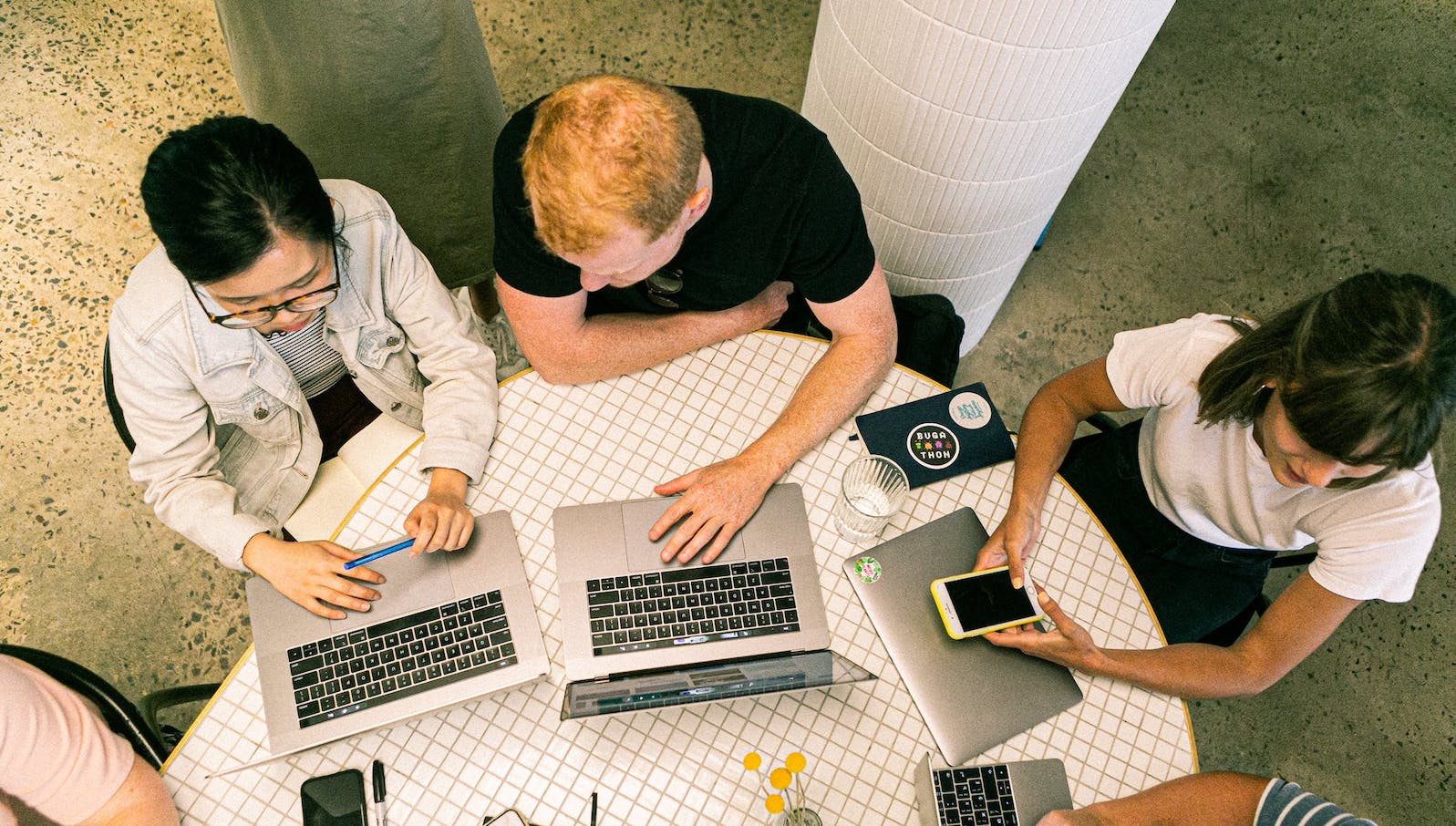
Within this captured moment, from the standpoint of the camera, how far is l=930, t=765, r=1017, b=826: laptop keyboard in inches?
46.2

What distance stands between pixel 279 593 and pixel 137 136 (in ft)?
6.50

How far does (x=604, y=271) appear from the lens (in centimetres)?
124

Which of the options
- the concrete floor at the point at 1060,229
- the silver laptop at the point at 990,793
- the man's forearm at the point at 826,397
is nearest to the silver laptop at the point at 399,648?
the man's forearm at the point at 826,397

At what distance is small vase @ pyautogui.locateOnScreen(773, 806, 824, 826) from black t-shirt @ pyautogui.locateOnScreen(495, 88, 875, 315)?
0.79m

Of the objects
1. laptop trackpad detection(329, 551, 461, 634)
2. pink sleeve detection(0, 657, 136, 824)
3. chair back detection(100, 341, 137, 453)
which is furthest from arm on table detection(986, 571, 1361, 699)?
chair back detection(100, 341, 137, 453)

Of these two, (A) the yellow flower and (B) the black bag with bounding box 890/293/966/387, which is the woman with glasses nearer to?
(A) the yellow flower

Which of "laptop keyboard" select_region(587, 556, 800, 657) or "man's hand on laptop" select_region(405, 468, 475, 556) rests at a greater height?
"man's hand on laptop" select_region(405, 468, 475, 556)

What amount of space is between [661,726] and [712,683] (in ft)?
0.42

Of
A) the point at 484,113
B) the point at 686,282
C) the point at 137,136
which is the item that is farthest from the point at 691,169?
the point at 137,136

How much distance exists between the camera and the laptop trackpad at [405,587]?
4.14 feet

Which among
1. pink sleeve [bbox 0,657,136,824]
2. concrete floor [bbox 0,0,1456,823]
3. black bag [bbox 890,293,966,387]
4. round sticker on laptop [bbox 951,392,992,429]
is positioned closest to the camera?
pink sleeve [bbox 0,657,136,824]

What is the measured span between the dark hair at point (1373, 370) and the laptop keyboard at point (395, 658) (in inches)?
44.5

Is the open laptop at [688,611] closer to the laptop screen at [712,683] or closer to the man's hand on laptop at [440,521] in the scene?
the laptop screen at [712,683]

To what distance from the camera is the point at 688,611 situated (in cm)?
129
